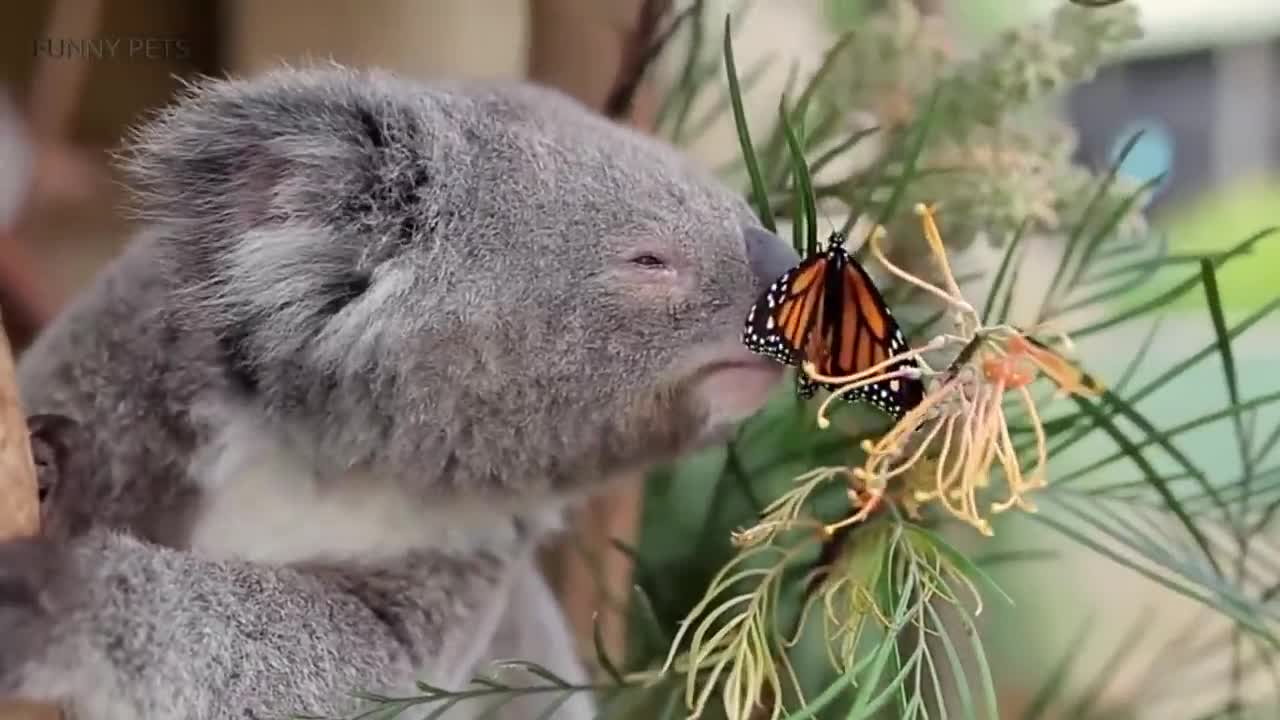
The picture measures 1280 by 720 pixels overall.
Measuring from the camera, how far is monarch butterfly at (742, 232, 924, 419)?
0.57 meters

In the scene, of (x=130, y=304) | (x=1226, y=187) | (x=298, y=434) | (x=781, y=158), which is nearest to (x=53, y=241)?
(x=130, y=304)

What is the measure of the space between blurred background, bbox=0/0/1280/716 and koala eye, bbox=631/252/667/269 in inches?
10.9

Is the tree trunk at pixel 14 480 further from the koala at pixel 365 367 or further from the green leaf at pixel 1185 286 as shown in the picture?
the green leaf at pixel 1185 286

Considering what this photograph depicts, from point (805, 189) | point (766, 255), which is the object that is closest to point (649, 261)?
point (766, 255)

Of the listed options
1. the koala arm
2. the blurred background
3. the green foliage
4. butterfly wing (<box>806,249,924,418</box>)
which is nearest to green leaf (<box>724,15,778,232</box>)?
the green foliage

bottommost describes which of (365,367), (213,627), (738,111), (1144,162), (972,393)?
(213,627)

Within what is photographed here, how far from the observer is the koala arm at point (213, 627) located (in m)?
0.64

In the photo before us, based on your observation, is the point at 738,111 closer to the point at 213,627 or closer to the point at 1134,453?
the point at 1134,453

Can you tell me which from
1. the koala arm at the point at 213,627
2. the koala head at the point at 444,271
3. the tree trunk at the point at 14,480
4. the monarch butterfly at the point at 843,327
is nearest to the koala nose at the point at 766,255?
the koala head at the point at 444,271

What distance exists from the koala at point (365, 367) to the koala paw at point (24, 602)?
35 mm

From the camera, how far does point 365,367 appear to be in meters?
0.80

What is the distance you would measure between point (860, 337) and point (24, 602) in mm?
443

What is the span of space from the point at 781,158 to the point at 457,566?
0.39 metres

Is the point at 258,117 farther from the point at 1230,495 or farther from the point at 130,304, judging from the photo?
the point at 1230,495
